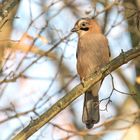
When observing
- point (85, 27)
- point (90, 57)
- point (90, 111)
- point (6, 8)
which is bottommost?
point (90, 111)

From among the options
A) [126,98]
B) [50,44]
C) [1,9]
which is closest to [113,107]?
[126,98]

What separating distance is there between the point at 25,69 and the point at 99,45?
0.75m

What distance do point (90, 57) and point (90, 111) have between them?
→ 0.52 metres

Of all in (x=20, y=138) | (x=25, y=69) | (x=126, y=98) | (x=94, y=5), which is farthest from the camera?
(x=126, y=98)

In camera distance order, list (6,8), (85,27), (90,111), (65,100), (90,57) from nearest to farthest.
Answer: (65,100) → (6,8) → (90,111) → (90,57) → (85,27)

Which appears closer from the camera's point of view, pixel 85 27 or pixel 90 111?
pixel 90 111

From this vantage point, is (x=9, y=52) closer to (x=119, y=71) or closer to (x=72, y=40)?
(x=72, y=40)

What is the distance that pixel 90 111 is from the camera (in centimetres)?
474

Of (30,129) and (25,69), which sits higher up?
(25,69)

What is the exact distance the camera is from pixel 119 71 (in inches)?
283

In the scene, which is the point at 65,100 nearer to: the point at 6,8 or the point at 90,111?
the point at 6,8

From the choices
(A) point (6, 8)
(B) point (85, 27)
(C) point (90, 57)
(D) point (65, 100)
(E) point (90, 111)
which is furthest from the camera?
(B) point (85, 27)

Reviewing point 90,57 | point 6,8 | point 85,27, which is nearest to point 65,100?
point 6,8

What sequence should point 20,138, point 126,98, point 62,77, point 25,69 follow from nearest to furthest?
point 20,138, point 25,69, point 62,77, point 126,98
